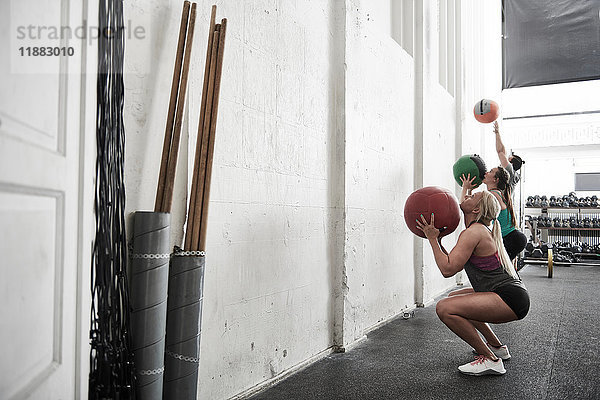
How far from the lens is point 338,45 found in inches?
134

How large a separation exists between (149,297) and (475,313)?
1849 mm

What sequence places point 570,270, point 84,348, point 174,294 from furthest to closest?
1. point 570,270
2. point 174,294
3. point 84,348

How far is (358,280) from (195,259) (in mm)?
1872

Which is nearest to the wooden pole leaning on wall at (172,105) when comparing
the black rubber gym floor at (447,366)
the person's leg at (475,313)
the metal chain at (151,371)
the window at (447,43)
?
the metal chain at (151,371)

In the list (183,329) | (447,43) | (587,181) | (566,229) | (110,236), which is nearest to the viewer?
(110,236)

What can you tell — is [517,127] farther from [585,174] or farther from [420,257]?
[420,257]

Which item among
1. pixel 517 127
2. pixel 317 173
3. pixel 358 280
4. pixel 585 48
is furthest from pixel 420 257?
pixel 517 127

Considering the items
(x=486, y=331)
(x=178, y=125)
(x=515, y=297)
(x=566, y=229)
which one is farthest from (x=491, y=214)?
(x=566, y=229)

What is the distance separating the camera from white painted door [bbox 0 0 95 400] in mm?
1115

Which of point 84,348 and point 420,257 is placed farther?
point 420,257

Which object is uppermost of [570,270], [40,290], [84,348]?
[40,290]

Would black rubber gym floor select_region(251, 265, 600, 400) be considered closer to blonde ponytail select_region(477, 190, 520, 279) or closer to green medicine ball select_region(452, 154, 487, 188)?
blonde ponytail select_region(477, 190, 520, 279)

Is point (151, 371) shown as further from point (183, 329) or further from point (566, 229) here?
point (566, 229)

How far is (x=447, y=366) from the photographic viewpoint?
9.95 feet
